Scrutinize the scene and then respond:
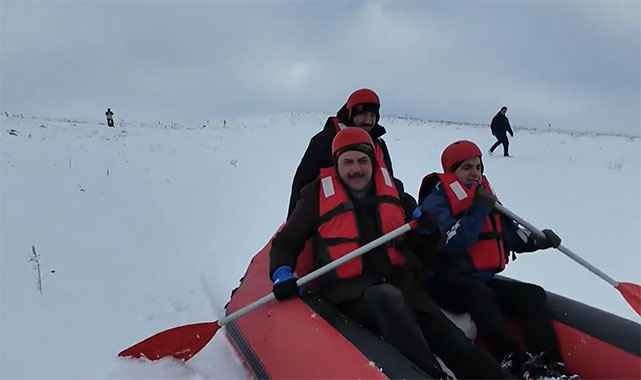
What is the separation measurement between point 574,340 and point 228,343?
2189 millimetres

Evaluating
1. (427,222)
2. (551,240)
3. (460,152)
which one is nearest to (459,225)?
(427,222)

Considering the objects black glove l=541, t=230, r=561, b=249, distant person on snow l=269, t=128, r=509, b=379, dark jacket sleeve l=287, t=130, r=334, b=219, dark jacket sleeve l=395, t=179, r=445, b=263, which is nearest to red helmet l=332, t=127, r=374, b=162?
distant person on snow l=269, t=128, r=509, b=379

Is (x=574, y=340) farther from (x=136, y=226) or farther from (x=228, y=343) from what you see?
(x=136, y=226)

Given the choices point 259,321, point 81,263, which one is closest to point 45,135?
point 81,263

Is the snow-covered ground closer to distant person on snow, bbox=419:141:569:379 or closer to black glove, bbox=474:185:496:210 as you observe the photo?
distant person on snow, bbox=419:141:569:379

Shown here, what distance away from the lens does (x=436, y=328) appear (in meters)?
2.69

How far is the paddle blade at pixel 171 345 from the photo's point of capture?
3.15 m

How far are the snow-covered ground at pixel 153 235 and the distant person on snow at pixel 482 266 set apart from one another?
4.81 feet

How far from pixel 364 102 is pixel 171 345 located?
225 cm

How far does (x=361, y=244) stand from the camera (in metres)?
3.04

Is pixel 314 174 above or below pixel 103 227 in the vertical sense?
above

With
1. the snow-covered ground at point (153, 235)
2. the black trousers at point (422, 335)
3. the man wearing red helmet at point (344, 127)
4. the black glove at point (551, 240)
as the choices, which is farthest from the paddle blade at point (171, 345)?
the black glove at point (551, 240)

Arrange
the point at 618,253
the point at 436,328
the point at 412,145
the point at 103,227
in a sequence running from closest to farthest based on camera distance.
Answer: the point at 436,328, the point at 103,227, the point at 618,253, the point at 412,145

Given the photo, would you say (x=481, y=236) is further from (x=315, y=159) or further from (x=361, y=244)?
(x=315, y=159)
